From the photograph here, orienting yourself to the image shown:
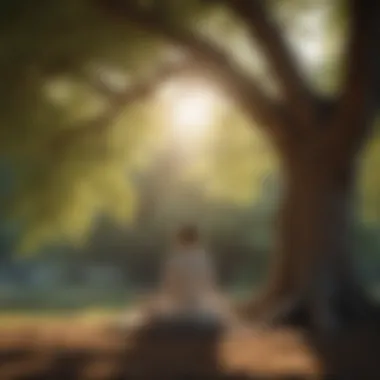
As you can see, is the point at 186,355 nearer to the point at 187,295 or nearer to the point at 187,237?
the point at 187,295

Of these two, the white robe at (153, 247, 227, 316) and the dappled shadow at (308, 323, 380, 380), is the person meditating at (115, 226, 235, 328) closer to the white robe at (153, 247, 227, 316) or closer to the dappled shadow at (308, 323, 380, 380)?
the white robe at (153, 247, 227, 316)

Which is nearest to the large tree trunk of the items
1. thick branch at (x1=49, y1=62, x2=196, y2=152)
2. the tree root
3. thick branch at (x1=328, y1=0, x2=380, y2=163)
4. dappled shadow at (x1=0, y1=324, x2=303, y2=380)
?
the tree root

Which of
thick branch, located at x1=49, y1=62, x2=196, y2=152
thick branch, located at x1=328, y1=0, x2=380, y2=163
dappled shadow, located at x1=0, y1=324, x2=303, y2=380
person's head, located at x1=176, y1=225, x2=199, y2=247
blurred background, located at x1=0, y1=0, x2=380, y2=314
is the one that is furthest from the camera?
thick branch, located at x1=49, y1=62, x2=196, y2=152

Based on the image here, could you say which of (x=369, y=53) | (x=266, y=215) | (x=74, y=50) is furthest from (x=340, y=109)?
(x=266, y=215)

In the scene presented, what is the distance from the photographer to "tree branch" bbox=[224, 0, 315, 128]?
480cm

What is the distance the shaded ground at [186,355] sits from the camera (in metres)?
3.40

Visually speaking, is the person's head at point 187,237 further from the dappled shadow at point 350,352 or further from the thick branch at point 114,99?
the thick branch at point 114,99

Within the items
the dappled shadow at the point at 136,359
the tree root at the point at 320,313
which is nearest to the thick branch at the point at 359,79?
the tree root at the point at 320,313

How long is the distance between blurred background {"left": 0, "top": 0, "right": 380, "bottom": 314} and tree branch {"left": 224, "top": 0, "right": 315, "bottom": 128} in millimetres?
320

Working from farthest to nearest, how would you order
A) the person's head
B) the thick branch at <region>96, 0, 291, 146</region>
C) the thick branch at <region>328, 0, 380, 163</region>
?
the thick branch at <region>96, 0, 291, 146</region>, the thick branch at <region>328, 0, 380, 163</region>, the person's head

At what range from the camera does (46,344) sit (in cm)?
409

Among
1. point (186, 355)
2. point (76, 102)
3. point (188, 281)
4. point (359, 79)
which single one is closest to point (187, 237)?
point (188, 281)

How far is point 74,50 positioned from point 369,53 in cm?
177

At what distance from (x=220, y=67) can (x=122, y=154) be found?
1.31 metres
